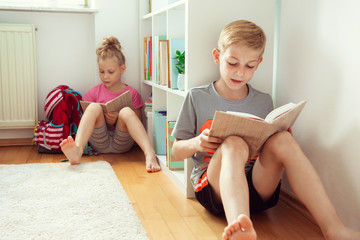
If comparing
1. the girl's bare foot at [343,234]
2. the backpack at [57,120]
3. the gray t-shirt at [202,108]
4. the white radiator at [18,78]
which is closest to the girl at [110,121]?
the backpack at [57,120]

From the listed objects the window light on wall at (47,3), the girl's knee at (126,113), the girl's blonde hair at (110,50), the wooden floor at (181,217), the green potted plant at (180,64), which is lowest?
the wooden floor at (181,217)

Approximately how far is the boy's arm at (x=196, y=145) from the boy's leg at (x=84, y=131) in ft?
2.84

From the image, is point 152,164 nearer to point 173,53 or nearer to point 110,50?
point 173,53

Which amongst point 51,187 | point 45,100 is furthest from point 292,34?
point 45,100

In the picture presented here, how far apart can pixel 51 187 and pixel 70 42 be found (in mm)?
1423

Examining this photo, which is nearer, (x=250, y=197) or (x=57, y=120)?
(x=250, y=197)

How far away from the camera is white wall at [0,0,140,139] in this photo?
3.03 m

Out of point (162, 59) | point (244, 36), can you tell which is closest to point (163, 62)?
point (162, 59)

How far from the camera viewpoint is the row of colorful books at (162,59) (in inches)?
85.5

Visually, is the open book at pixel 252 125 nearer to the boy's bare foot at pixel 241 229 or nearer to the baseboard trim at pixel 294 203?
the boy's bare foot at pixel 241 229

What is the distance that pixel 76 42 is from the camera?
3.14 metres

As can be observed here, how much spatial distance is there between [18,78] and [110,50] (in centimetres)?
68

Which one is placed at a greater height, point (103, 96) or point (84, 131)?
point (103, 96)

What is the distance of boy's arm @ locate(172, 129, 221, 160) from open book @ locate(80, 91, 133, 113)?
3.25 feet
